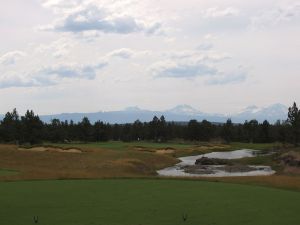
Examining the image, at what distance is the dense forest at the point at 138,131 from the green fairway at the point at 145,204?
250ft

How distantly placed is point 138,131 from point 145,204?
141761 millimetres

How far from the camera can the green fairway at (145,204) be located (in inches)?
718

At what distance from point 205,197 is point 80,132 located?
11546cm

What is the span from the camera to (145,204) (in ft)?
70.7

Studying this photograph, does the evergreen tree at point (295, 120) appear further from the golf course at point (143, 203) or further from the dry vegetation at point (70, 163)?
the golf course at point (143, 203)

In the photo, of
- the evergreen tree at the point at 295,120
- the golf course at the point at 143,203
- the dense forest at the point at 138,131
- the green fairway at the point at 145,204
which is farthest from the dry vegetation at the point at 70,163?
the evergreen tree at the point at 295,120

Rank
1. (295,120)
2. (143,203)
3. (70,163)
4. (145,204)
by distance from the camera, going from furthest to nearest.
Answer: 1. (295,120)
2. (70,163)
3. (143,203)
4. (145,204)

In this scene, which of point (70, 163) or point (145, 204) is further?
point (70, 163)

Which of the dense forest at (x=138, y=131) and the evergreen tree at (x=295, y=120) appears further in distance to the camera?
the evergreen tree at (x=295, y=120)

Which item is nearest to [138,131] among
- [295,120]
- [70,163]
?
[295,120]

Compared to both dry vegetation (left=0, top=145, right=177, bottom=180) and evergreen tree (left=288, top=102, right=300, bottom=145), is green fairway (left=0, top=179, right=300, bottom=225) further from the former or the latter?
evergreen tree (left=288, top=102, right=300, bottom=145)

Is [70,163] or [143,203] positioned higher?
[143,203]

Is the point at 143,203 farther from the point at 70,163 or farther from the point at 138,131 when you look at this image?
the point at 138,131

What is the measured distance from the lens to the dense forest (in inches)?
4131
